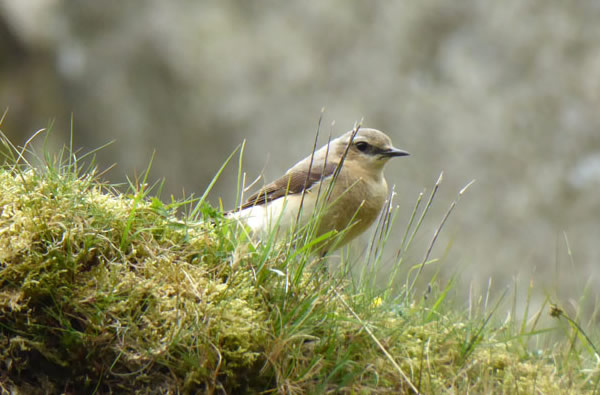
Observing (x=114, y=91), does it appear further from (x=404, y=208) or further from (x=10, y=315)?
(x=10, y=315)

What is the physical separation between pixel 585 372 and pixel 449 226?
5.90 meters

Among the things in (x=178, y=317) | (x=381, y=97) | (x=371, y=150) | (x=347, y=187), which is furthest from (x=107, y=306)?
(x=381, y=97)

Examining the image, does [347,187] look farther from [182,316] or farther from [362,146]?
[182,316]

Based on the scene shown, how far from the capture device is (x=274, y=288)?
3084 millimetres

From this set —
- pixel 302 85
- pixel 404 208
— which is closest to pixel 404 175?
pixel 404 208

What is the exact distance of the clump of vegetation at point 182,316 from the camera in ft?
8.86

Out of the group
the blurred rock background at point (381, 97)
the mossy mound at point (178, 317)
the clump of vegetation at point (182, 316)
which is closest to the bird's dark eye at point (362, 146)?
the clump of vegetation at point (182, 316)

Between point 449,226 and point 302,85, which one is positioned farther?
point 302,85

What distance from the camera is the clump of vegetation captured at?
2.70 metres

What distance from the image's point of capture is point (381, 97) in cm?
1020

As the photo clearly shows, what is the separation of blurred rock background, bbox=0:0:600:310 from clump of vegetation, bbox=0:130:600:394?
522cm

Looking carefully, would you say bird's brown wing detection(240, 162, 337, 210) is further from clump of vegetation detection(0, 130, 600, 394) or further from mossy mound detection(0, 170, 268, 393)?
mossy mound detection(0, 170, 268, 393)

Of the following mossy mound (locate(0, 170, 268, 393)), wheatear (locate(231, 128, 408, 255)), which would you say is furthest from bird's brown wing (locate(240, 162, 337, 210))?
mossy mound (locate(0, 170, 268, 393))

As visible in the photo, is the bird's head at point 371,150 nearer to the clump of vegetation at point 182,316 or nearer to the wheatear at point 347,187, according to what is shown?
the wheatear at point 347,187
